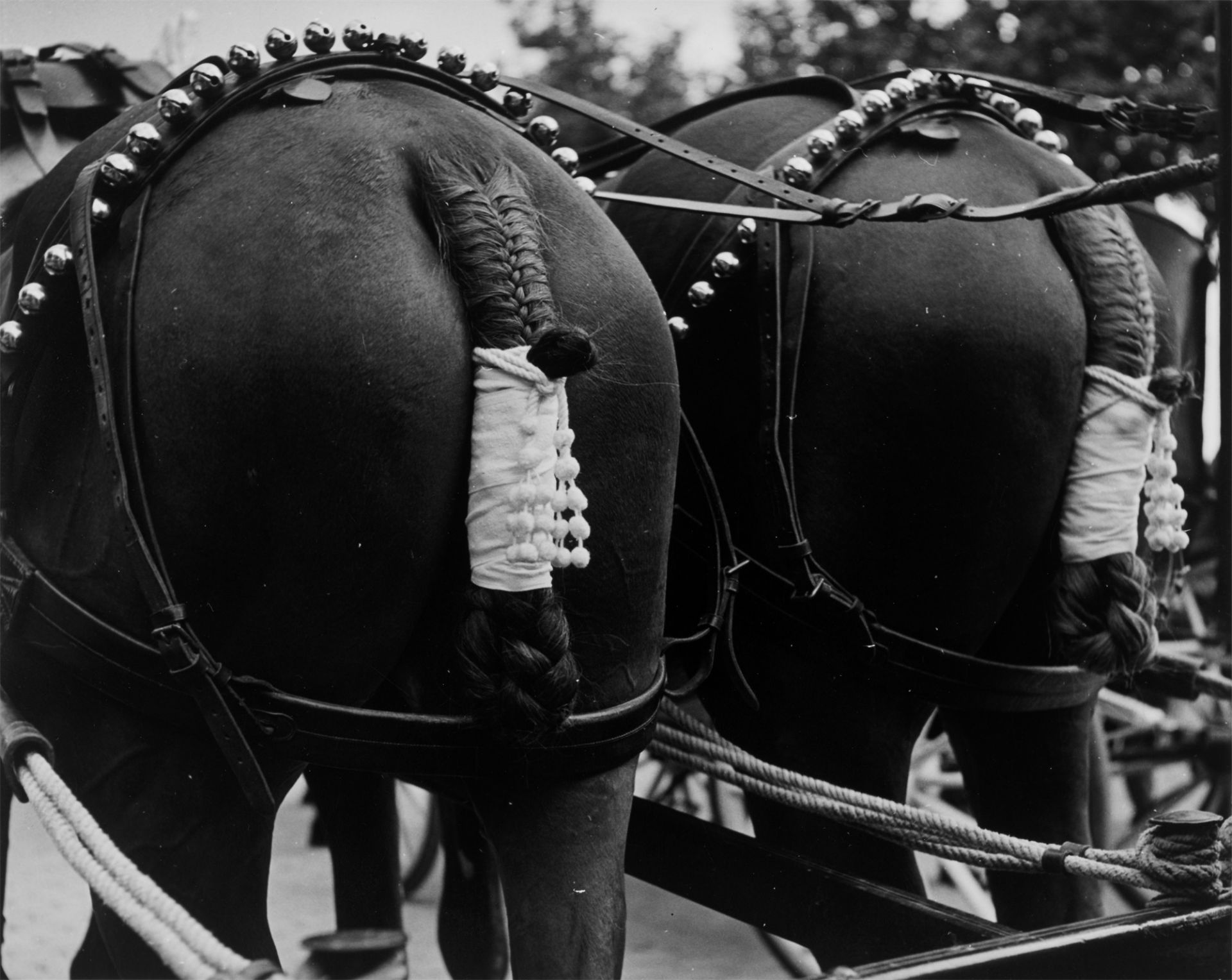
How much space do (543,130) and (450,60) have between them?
0.14 metres

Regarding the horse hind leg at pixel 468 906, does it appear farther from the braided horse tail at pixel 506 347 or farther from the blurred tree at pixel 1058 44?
the blurred tree at pixel 1058 44

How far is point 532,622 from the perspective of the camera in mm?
1293

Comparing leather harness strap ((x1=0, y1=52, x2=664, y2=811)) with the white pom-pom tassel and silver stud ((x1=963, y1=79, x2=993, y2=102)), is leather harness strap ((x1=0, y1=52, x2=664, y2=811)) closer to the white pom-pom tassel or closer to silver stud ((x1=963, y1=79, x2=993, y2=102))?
the white pom-pom tassel

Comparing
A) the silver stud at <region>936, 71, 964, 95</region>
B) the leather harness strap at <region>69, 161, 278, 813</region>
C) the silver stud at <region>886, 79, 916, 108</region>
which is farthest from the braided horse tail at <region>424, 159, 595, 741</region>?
the silver stud at <region>936, 71, 964, 95</region>

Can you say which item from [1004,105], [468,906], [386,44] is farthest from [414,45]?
[468,906]

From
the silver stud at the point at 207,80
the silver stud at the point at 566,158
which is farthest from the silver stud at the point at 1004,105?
the silver stud at the point at 207,80

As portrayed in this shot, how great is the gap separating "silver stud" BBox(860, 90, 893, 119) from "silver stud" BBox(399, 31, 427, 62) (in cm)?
67

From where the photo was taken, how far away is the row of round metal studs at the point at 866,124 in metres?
1.81

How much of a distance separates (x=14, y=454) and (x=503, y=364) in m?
0.53

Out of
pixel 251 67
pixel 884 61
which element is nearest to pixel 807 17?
pixel 884 61

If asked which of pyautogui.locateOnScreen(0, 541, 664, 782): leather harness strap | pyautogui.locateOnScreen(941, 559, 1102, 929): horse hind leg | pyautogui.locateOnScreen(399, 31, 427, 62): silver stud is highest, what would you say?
pyautogui.locateOnScreen(399, 31, 427, 62): silver stud

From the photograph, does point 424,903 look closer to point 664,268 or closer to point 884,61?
point 664,268

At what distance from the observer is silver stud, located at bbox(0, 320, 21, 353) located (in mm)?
1335

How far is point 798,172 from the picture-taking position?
1838 millimetres
